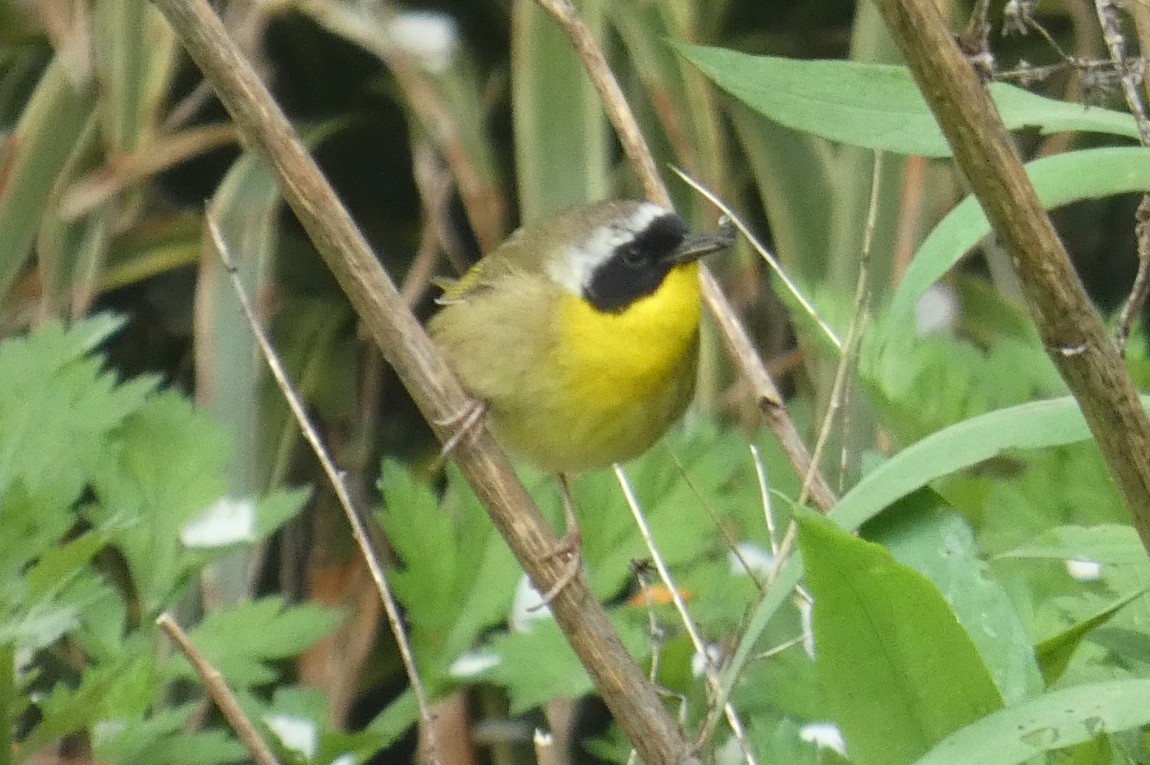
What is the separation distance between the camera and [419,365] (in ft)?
2.74

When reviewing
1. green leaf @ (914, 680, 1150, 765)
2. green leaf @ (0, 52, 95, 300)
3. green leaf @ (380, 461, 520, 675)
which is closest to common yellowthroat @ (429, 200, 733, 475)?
green leaf @ (380, 461, 520, 675)

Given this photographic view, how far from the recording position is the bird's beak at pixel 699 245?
1.34 m

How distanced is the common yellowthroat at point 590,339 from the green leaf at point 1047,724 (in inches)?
30.7

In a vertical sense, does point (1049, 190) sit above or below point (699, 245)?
above

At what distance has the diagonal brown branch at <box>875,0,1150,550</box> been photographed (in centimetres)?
46

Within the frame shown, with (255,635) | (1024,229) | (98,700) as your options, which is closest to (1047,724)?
(1024,229)

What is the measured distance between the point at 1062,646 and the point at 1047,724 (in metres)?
0.11

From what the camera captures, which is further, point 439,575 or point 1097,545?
point 439,575

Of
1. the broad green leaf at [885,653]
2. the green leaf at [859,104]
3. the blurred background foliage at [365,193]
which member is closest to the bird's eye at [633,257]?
the blurred background foliage at [365,193]

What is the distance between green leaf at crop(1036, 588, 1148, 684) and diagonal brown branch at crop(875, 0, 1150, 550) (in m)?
0.13

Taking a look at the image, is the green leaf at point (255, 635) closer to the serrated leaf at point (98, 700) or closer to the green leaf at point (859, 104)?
the serrated leaf at point (98, 700)

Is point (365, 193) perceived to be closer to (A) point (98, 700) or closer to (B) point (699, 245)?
(B) point (699, 245)

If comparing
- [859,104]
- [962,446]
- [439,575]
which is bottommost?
[439,575]

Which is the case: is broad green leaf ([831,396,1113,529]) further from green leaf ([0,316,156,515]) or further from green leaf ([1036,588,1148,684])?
green leaf ([0,316,156,515])
